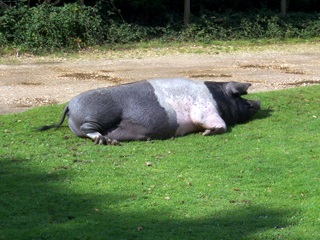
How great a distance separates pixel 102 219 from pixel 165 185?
1270 millimetres

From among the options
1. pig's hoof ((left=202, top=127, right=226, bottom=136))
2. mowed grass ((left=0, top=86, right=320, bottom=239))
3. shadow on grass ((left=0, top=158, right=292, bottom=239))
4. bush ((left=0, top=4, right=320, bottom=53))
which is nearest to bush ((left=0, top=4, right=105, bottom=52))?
bush ((left=0, top=4, right=320, bottom=53))

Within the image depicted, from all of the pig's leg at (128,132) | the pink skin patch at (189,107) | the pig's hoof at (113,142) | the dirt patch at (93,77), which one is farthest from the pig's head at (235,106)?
the dirt patch at (93,77)

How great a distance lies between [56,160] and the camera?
→ 8930mm

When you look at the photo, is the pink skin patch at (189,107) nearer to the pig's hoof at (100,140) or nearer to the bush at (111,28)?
the pig's hoof at (100,140)

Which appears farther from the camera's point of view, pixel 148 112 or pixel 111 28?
pixel 111 28

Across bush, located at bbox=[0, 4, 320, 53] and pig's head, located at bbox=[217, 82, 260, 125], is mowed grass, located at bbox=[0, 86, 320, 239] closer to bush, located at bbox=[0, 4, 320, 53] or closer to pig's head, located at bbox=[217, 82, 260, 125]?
pig's head, located at bbox=[217, 82, 260, 125]

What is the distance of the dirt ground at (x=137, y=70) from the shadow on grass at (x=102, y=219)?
5.32 metres

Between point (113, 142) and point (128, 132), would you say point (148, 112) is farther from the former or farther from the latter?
point (113, 142)

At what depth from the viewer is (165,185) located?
26.0 ft

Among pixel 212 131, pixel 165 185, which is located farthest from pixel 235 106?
pixel 165 185

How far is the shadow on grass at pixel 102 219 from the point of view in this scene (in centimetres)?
642

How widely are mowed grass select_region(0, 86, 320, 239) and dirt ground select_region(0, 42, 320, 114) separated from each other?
3622 mm

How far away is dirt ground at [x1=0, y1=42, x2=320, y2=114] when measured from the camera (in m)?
14.8

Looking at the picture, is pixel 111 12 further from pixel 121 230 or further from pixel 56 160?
pixel 121 230
